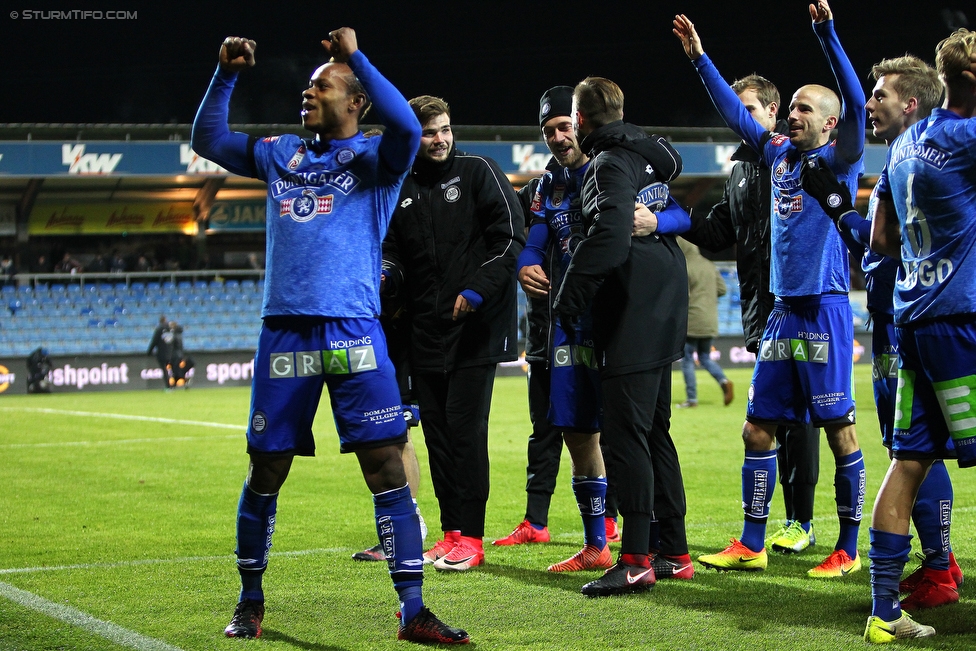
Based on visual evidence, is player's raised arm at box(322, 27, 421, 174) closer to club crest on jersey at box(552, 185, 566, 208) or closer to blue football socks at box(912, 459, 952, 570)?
club crest on jersey at box(552, 185, 566, 208)

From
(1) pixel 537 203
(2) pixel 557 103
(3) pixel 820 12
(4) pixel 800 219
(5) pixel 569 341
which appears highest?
(3) pixel 820 12

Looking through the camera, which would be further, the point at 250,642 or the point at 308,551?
the point at 308,551

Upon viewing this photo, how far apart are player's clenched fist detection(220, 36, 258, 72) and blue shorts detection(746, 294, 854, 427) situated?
2.65 metres

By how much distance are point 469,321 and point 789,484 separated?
194 cm

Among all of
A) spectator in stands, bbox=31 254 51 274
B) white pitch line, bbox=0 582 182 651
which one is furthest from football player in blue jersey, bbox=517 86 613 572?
spectator in stands, bbox=31 254 51 274

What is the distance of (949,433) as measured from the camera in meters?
3.70

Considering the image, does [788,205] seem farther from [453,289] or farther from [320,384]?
A: [320,384]

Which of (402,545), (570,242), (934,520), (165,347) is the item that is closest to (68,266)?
(165,347)

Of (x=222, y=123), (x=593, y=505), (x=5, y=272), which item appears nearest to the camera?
(x=222, y=123)

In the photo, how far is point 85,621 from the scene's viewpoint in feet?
13.4

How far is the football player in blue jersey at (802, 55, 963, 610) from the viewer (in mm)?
4281

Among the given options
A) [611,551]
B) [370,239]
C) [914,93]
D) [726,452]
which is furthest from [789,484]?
[726,452]

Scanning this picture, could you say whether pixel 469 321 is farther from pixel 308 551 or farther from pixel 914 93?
pixel 914 93

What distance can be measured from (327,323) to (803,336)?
2.27 metres
